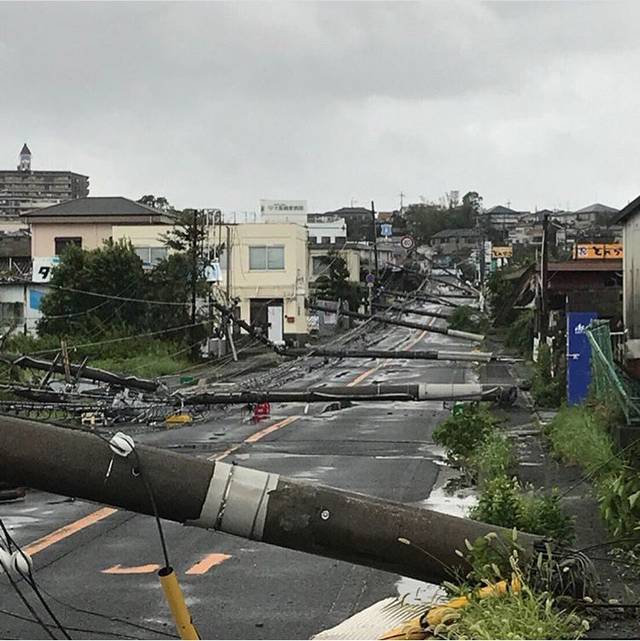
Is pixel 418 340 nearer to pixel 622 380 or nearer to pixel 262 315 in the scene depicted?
pixel 262 315

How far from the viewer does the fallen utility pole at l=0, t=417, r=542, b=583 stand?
8.80 metres

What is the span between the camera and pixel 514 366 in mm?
47969

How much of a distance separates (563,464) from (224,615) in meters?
9.66

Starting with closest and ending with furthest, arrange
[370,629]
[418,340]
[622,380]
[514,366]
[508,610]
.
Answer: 1. [508,610]
2. [370,629]
3. [622,380]
4. [514,366]
5. [418,340]

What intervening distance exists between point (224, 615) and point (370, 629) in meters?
2.46

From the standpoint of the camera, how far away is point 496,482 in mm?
11953

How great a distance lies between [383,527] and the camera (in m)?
8.88

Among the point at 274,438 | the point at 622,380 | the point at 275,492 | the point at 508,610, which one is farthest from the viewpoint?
the point at 274,438

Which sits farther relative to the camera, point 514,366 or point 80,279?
point 80,279

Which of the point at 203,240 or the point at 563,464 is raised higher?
the point at 203,240

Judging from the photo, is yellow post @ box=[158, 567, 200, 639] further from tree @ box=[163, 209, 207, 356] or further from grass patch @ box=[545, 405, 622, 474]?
tree @ box=[163, 209, 207, 356]

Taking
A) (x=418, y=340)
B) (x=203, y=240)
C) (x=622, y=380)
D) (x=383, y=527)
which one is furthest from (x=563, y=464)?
(x=418, y=340)

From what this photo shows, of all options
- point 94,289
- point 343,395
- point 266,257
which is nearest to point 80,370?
point 343,395

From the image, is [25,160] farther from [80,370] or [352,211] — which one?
[80,370]
